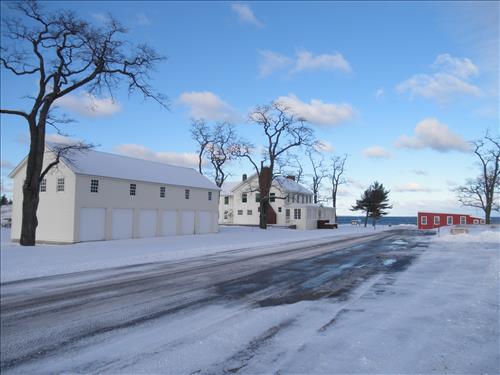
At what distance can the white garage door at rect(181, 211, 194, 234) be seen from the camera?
39.2m

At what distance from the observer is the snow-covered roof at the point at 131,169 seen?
30.7 metres

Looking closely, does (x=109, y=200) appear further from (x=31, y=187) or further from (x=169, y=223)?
(x=169, y=223)

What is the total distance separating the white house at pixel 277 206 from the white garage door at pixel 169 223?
2176 centimetres

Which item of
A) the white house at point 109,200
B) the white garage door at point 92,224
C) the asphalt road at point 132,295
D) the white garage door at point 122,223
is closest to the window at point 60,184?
the white house at point 109,200

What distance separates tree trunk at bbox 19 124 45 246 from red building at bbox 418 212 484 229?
5837 cm

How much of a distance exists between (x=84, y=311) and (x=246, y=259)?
10403 millimetres

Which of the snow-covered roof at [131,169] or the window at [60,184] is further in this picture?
the snow-covered roof at [131,169]

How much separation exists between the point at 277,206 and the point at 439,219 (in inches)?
1082

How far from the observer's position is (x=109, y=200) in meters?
31.2

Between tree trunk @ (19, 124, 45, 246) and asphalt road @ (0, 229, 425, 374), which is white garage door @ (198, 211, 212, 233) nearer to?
tree trunk @ (19, 124, 45, 246)

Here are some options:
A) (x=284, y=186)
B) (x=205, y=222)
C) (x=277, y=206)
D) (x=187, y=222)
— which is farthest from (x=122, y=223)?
(x=284, y=186)

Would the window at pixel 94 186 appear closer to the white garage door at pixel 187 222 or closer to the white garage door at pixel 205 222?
the white garage door at pixel 187 222

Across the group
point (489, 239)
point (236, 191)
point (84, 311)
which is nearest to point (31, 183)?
point (84, 311)

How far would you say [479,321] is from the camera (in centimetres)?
750
